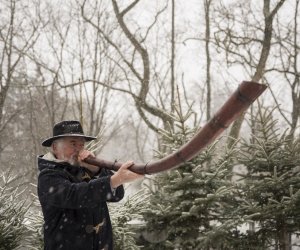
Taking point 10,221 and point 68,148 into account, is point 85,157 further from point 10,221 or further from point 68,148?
point 10,221

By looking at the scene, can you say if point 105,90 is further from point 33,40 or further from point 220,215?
point 220,215

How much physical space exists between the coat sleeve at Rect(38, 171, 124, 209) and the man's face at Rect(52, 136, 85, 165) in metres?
0.19

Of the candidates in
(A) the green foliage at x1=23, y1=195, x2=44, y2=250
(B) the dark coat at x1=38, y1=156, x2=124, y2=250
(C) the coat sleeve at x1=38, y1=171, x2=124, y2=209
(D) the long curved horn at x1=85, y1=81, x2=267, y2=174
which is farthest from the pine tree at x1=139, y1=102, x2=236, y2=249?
(D) the long curved horn at x1=85, y1=81, x2=267, y2=174

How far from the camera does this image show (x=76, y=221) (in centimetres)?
274

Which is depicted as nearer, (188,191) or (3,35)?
(188,191)

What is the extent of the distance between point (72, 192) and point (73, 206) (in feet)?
0.29

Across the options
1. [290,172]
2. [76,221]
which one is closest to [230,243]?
[290,172]

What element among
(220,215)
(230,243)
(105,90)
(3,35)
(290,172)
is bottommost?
(230,243)

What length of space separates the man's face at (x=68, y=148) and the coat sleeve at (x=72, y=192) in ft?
0.62

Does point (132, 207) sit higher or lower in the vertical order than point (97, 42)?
lower

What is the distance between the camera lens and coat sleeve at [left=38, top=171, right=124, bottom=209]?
244 cm

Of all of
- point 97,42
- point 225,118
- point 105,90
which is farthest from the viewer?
point 105,90

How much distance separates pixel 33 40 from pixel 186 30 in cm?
631

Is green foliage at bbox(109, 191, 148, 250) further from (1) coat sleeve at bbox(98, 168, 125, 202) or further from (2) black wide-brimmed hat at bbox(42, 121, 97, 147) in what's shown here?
(2) black wide-brimmed hat at bbox(42, 121, 97, 147)
